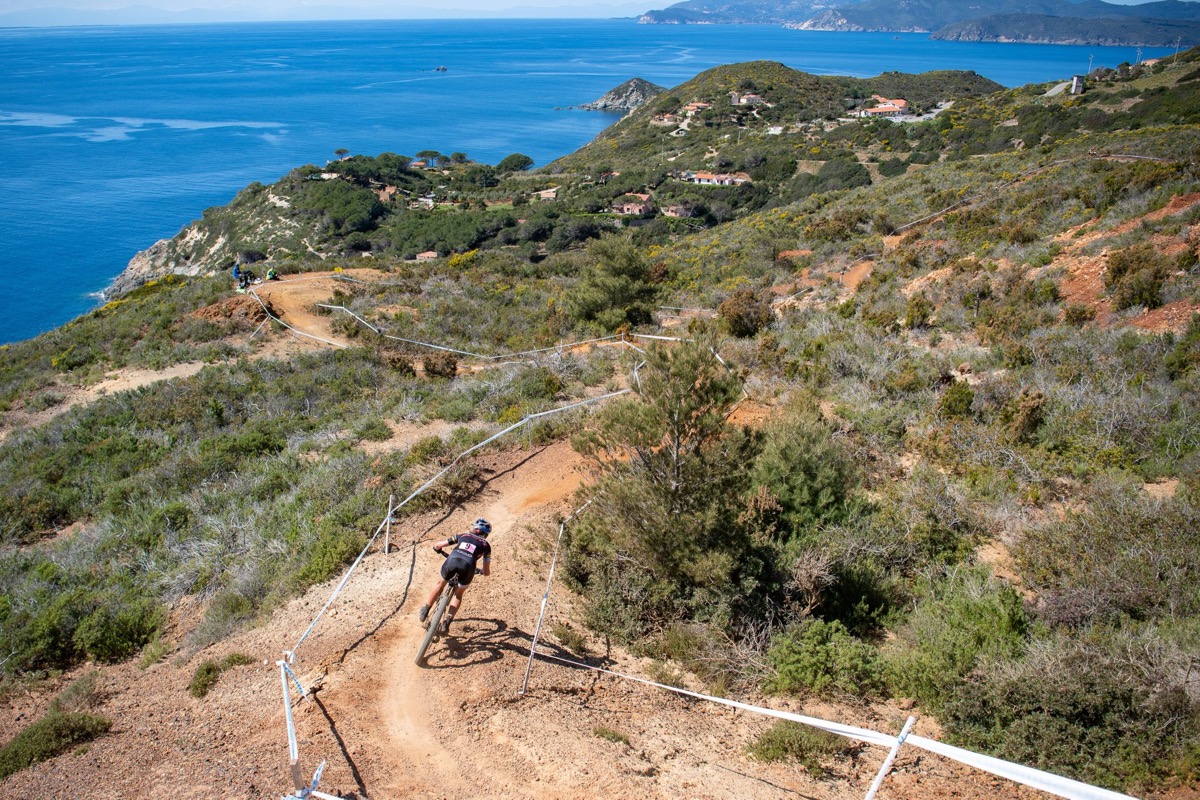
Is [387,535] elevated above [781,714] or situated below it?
below

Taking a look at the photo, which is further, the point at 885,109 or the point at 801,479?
the point at 885,109

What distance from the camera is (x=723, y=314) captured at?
16.8 m

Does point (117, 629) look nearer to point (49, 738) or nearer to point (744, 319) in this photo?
point (49, 738)

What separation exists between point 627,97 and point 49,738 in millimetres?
141553

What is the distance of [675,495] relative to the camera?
638 centimetres

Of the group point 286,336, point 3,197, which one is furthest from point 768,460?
point 3,197

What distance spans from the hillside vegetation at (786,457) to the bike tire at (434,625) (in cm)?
153

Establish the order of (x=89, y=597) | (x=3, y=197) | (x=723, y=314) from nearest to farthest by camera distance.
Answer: (x=89, y=597)
(x=723, y=314)
(x=3, y=197)

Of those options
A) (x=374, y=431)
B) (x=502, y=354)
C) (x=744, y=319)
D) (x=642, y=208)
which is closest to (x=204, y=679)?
(x=374, y=431)

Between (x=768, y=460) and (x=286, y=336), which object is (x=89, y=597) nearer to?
(x=768, y=460)

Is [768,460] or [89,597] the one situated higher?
[768,460]

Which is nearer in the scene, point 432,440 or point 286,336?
point 432,440

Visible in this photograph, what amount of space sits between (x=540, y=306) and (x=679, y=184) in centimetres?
4857

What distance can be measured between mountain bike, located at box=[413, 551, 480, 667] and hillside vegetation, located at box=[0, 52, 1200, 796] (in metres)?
1.51
